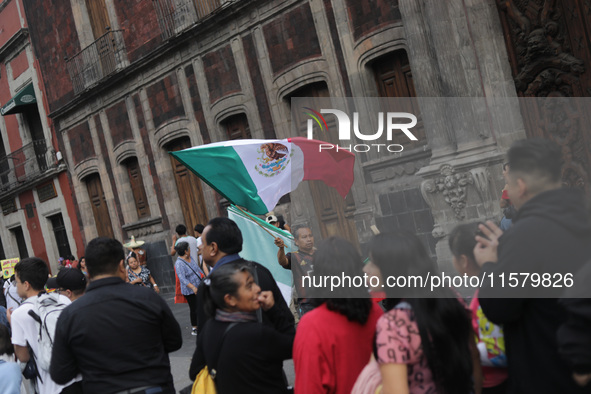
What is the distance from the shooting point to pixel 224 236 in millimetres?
4473

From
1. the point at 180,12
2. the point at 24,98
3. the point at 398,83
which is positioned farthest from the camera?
the point at 24,98

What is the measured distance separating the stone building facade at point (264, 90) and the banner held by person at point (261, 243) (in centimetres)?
266

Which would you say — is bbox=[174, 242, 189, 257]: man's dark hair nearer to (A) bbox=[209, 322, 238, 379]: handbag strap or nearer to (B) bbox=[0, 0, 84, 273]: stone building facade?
(A) bbox=[209, 322, 238, 379]: handbag strap

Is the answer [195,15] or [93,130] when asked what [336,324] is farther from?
[93,130]

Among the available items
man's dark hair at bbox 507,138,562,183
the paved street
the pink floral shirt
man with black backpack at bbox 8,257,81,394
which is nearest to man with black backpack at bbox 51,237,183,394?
man with black backpack at bbox 8,257,81,394

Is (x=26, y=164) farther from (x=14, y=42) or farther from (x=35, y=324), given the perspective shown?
(x=35, y=324)

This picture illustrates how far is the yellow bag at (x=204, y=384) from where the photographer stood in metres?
3.76

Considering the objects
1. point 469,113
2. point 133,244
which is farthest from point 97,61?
point 469,113

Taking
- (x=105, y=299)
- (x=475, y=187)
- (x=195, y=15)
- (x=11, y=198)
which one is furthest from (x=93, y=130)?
(x=105, y=299)

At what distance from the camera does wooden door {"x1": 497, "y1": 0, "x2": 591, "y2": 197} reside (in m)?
8.58

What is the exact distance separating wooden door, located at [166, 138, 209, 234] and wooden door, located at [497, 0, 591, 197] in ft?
30.1

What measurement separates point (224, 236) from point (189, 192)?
13.2 meters

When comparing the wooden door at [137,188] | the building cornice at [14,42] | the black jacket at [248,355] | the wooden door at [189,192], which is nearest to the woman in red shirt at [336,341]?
the black jacket at [248,355]

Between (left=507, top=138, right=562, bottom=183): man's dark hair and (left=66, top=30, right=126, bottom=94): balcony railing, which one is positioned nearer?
(left=507, top=138, right=562, bottom=183): man's dark hair
